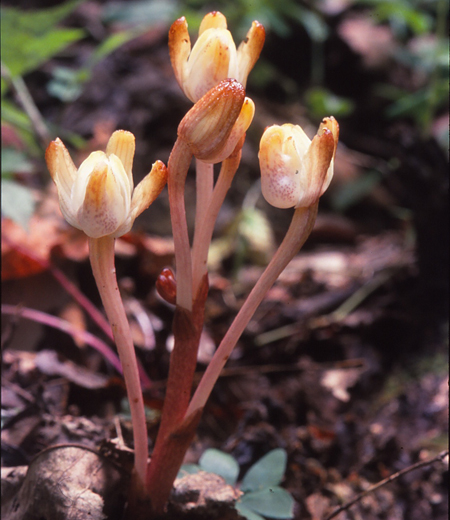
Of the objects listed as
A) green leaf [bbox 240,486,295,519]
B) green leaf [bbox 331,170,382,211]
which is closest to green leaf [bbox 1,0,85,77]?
green leaf [bbox 240,486,295,519]

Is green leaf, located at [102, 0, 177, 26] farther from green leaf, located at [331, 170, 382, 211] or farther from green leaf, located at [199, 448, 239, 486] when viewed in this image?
green leaf, located at [199, 448, 239, 486]

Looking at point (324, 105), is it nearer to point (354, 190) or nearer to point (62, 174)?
point (354, 190)

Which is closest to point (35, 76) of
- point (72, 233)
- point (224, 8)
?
point (224, 8)

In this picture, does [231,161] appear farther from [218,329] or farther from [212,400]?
[218,329]

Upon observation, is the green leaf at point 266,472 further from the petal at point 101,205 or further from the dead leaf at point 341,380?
the petal at point 101,205

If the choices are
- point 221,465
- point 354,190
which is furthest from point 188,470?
point 354,190

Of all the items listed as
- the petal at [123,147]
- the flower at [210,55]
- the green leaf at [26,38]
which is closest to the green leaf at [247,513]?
the petal at [123,147]
